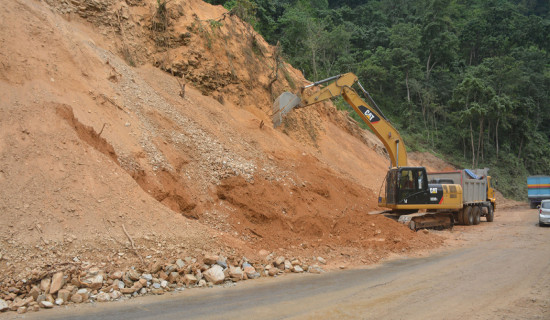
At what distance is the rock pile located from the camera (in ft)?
21.5

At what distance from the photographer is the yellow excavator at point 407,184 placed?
14.4m

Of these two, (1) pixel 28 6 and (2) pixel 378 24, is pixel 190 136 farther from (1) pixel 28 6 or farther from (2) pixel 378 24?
(2) pixel 378 24

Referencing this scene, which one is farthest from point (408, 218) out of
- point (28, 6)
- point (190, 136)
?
point (28, 6)

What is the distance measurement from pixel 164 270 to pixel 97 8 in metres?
13.3

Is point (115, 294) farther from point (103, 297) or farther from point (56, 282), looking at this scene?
point (56, 282)

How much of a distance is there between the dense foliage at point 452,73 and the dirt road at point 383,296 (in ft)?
84.4

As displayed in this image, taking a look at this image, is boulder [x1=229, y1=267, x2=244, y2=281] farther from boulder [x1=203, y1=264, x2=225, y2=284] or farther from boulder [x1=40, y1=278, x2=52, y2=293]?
boulder [x1=40, y1=278, x2=52, y2=293]

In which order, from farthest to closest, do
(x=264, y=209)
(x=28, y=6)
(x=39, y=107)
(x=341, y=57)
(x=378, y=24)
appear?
(x=378, y=24), (x=341, y=57), (x=28, y=6), (x=264, y=209), (x=39, y=107)

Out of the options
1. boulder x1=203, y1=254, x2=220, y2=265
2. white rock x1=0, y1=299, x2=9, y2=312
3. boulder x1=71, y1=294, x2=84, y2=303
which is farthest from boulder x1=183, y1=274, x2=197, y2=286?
white rock x1=0, y1=299, x2=9, y2=312

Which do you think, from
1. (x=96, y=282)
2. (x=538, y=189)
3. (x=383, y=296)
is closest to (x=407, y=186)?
(x=383, y=296)

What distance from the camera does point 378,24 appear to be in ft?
165

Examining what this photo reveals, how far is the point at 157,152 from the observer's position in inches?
465

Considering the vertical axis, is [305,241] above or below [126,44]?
below

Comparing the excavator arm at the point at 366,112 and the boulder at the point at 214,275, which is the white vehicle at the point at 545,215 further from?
the boulder at the point at 214,275
